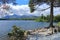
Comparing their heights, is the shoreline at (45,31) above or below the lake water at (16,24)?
below

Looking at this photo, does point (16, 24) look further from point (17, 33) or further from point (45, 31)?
point (45, 31)

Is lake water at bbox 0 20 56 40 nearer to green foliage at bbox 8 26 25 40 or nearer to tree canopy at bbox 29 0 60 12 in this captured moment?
green foliage at bbox 8 26 25 40

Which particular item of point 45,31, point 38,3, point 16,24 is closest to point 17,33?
point 16,24

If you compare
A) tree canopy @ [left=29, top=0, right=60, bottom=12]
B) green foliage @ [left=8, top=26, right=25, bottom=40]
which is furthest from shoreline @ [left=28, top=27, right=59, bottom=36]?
tree canopy @ [left=29, top=0, right=60, bottom=12]

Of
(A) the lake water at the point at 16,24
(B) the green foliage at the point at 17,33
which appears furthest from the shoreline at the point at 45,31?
(B) the green foliage at the point at 17,33

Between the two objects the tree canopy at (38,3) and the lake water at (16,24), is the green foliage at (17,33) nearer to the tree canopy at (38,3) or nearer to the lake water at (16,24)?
the lake water at (16,24)

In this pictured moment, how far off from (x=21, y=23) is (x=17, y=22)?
3.0 inches

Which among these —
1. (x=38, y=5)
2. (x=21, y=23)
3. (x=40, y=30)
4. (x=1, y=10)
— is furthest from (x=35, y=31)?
(x=1, y=10)

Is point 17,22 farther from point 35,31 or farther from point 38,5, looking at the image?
point 38,5

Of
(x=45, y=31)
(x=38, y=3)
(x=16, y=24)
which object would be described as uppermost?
(x=38, y=3)

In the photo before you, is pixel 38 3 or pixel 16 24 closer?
pixel 16 24

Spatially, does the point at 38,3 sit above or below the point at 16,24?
above

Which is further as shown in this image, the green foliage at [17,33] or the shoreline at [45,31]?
the shoreline at [45,31]

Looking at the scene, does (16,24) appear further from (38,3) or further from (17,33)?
(38,3)
